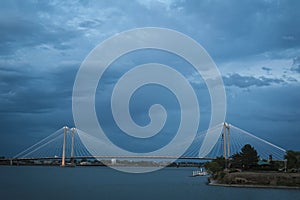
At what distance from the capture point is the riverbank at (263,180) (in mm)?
34763

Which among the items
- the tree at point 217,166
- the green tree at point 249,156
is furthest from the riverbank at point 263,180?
the tree at point 217,166

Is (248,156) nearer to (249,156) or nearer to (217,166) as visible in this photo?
(249,156)

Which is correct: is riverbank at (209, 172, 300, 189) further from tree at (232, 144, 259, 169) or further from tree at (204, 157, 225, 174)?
tree at (204, 157, 225, 174)

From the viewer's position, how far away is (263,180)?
3600cm

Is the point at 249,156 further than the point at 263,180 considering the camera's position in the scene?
Yes

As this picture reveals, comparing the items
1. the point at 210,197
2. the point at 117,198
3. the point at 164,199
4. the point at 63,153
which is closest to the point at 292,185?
the point at 210,197

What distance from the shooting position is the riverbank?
34.8 meters

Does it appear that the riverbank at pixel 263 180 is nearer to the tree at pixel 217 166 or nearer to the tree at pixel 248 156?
the tree at pixel 248 156

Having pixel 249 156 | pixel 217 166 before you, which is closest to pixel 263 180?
pixel 249 156

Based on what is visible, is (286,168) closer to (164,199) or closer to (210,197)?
(210,197)

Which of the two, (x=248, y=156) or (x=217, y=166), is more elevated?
(x=248, y=156)

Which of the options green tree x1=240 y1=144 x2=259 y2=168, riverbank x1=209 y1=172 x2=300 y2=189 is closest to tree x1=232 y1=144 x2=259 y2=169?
green tree x1=240 y1=144 x2=259 y2=168

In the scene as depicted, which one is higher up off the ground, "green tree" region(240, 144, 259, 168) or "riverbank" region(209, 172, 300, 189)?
"green tree" region(240, 144, 259, 168)

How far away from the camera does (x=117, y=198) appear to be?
95.3 ft
